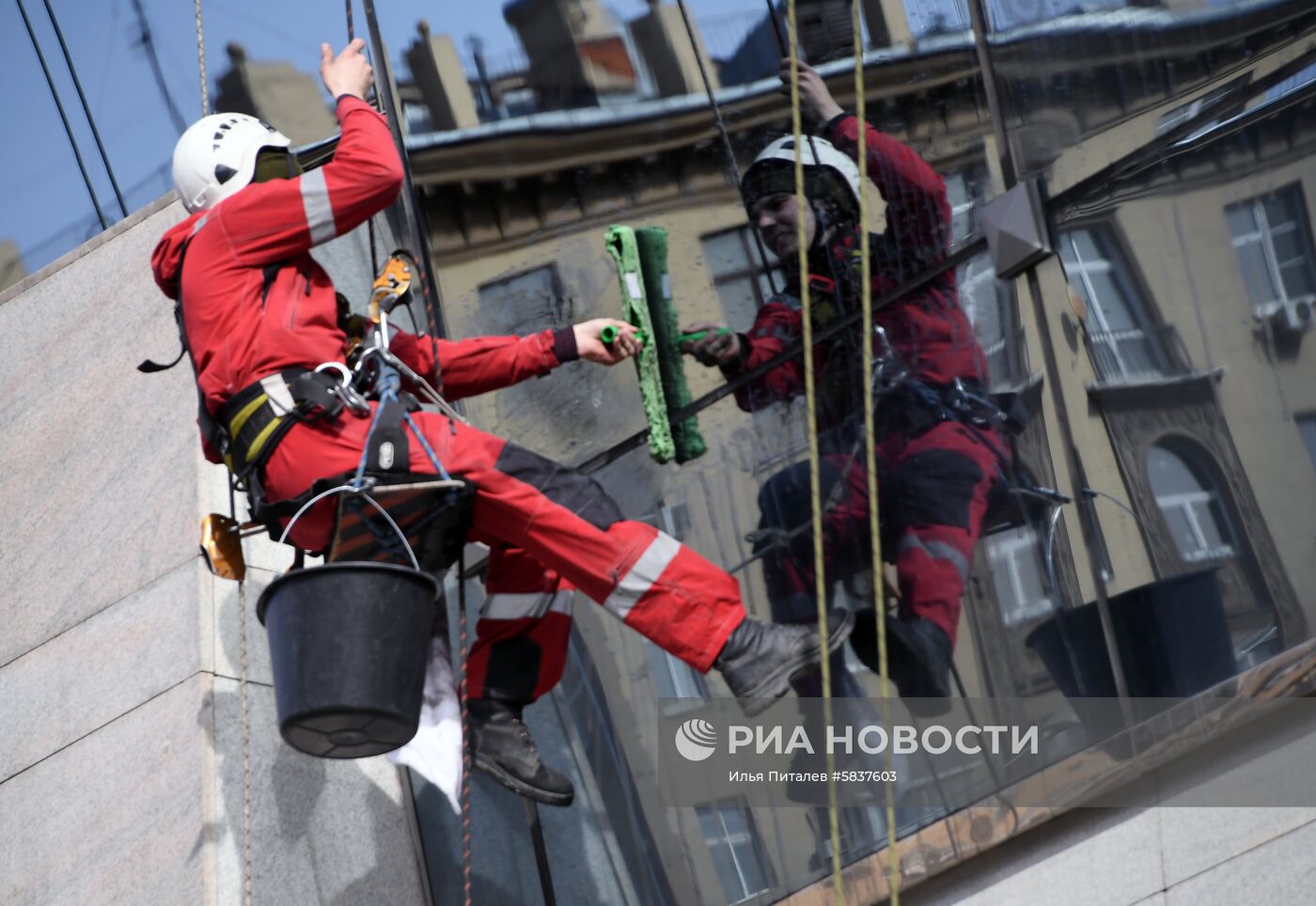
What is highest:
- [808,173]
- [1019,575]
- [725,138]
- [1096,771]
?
[725,138]

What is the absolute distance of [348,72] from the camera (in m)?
3.88

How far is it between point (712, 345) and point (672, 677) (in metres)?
0.84

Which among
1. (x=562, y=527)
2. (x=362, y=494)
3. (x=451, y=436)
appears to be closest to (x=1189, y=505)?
(x=562, y=527)

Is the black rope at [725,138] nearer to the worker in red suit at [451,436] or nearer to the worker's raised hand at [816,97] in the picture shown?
the worker's raised hand at [816,97]

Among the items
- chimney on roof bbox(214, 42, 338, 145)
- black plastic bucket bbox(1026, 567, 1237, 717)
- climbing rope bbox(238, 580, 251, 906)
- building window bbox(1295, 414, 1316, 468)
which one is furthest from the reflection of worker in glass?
chimney on roof bbox(214, 42, 338, 145)

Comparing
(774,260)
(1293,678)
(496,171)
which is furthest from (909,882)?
(496,171)

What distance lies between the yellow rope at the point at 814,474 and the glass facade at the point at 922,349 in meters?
0.06

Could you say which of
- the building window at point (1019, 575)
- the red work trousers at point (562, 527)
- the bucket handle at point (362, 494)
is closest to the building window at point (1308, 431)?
the building window at point (1019, 575)

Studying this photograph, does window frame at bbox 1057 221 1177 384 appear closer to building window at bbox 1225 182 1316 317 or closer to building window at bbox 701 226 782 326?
building window at bbox 1225 182 1316 317

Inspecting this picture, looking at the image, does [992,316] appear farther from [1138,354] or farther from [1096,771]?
[1096,771]

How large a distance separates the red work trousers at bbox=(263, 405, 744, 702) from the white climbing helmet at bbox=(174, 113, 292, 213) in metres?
0.75

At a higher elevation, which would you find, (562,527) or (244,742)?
(562,527)

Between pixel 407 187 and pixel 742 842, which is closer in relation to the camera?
pixel 742 842

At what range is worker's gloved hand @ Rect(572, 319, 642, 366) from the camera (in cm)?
389
